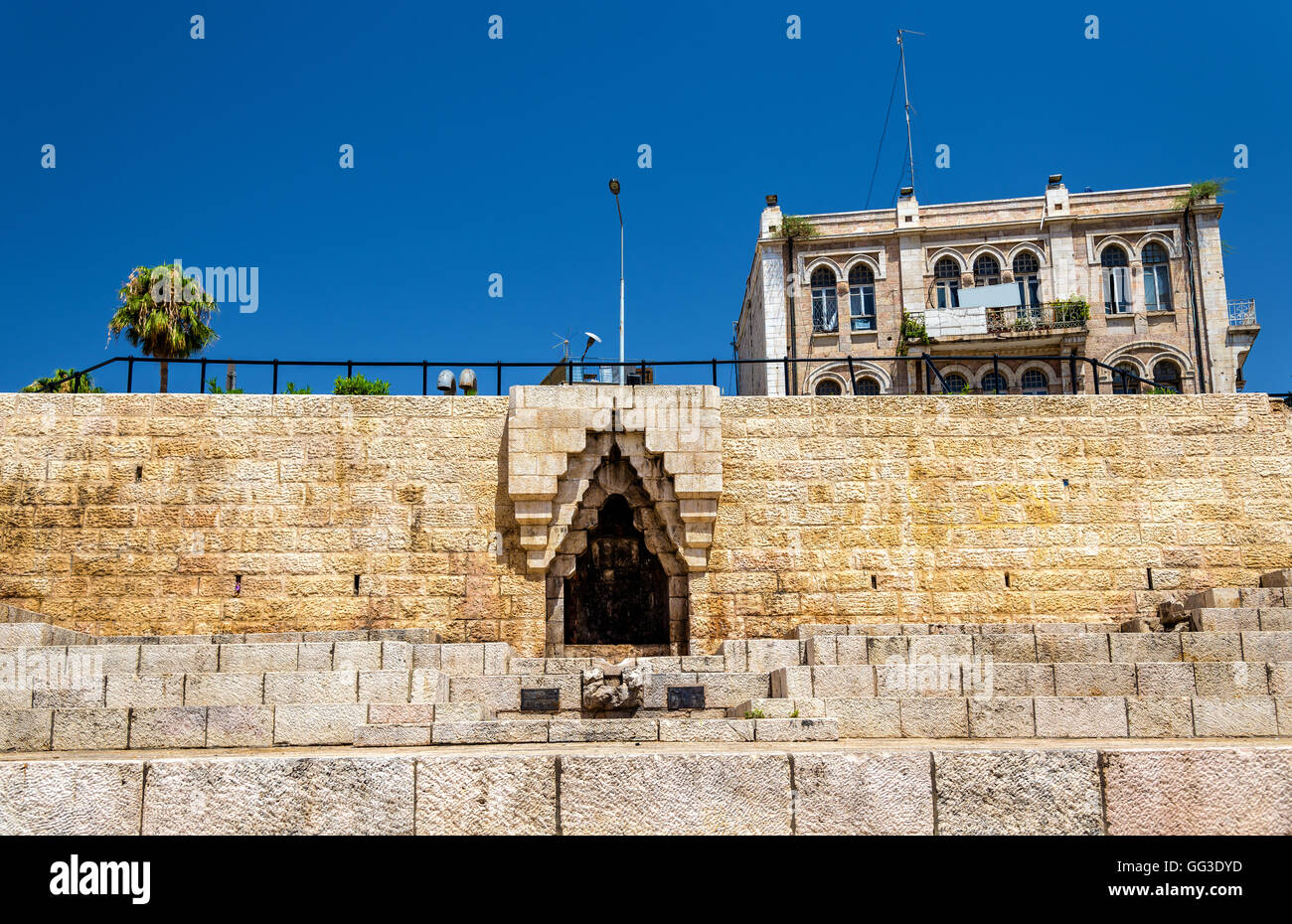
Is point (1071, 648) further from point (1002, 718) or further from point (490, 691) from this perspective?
point (490, 691)

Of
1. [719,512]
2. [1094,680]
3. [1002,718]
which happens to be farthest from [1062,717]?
[719,512]

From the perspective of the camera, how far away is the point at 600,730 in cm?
784

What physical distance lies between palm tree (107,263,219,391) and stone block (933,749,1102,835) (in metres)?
21.1

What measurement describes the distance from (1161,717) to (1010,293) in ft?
63.4

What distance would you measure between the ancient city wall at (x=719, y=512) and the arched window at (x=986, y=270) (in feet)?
42.6

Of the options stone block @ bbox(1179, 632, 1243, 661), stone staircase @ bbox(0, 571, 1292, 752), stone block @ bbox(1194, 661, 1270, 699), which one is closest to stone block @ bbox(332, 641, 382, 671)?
stone staircase @ bbox(0, 571, 1292, 752)

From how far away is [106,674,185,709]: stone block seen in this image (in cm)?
823

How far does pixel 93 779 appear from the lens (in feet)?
15.3

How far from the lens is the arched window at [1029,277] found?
26125mm

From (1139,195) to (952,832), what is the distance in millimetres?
26185

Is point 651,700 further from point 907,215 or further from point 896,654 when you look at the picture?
point 907,215
